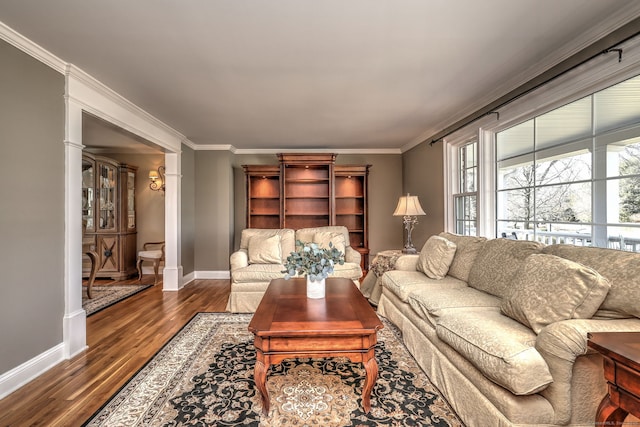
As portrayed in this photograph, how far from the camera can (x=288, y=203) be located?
579cm

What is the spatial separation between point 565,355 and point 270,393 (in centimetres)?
163

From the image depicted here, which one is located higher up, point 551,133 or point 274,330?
point 551,133

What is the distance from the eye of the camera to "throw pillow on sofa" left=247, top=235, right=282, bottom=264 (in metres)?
3.95

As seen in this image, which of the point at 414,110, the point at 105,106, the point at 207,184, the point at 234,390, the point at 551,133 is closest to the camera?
the point at 234,390

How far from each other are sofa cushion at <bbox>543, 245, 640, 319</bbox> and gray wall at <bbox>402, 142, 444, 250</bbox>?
264cm

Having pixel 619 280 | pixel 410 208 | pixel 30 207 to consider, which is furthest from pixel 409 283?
pixel 30 207

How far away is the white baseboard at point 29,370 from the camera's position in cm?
203

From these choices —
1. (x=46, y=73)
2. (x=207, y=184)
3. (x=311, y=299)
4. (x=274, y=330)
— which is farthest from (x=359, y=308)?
(x=207, y=184)

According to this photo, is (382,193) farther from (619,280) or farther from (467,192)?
(619,280)

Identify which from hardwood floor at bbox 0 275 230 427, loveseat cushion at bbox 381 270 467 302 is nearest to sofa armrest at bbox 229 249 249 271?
hardwood floor at bbox 0 275 230 427

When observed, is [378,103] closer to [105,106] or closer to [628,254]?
[628,254]

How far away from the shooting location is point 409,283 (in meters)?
2.88

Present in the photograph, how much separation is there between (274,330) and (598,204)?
247cm

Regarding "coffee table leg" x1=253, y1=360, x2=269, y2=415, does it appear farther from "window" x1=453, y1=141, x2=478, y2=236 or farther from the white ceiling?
"window" x1=453, y1=141, x2=478, y2=236
